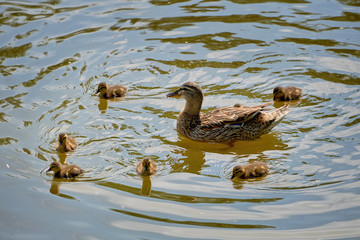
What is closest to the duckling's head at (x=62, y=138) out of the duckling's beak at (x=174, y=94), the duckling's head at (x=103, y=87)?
the duckling's beak at (x=174, y=94)

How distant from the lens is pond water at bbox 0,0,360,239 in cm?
538

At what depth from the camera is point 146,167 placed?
599 centimetres

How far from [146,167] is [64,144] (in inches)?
43.0

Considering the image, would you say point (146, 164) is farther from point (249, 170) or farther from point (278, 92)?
point (278, 92)

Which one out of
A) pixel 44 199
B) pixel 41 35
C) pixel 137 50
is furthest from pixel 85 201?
pixel 41 35

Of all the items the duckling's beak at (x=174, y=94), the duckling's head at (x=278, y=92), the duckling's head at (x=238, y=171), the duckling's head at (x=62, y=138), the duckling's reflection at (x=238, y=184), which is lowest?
the duckling's reflection at (x=238, y=184)

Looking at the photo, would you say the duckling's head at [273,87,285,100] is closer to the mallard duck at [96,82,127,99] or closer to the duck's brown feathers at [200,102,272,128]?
the duck's brown feathers at [200,102,272,128]

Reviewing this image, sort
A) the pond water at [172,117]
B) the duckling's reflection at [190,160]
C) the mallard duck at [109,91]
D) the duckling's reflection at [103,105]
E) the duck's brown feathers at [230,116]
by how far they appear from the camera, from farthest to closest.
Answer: the mallard duck at [109,91]
the duckling's reflection at [103,105]
the duck's brown feathers at [230,116]
the duckling's reflection at [190,160]
the pond water at [172,117]

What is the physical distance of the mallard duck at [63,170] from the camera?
19.6 ft

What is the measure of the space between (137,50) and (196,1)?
2430 millimetres

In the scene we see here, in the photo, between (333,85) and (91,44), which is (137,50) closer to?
(91,44)

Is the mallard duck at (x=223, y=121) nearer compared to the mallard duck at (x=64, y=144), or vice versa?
the mallard duck at (x=64, y=144)

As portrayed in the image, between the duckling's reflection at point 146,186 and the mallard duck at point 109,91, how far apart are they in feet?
7.53

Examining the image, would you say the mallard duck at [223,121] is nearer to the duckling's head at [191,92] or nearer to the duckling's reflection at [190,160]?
the duckling's head at [191,92]
